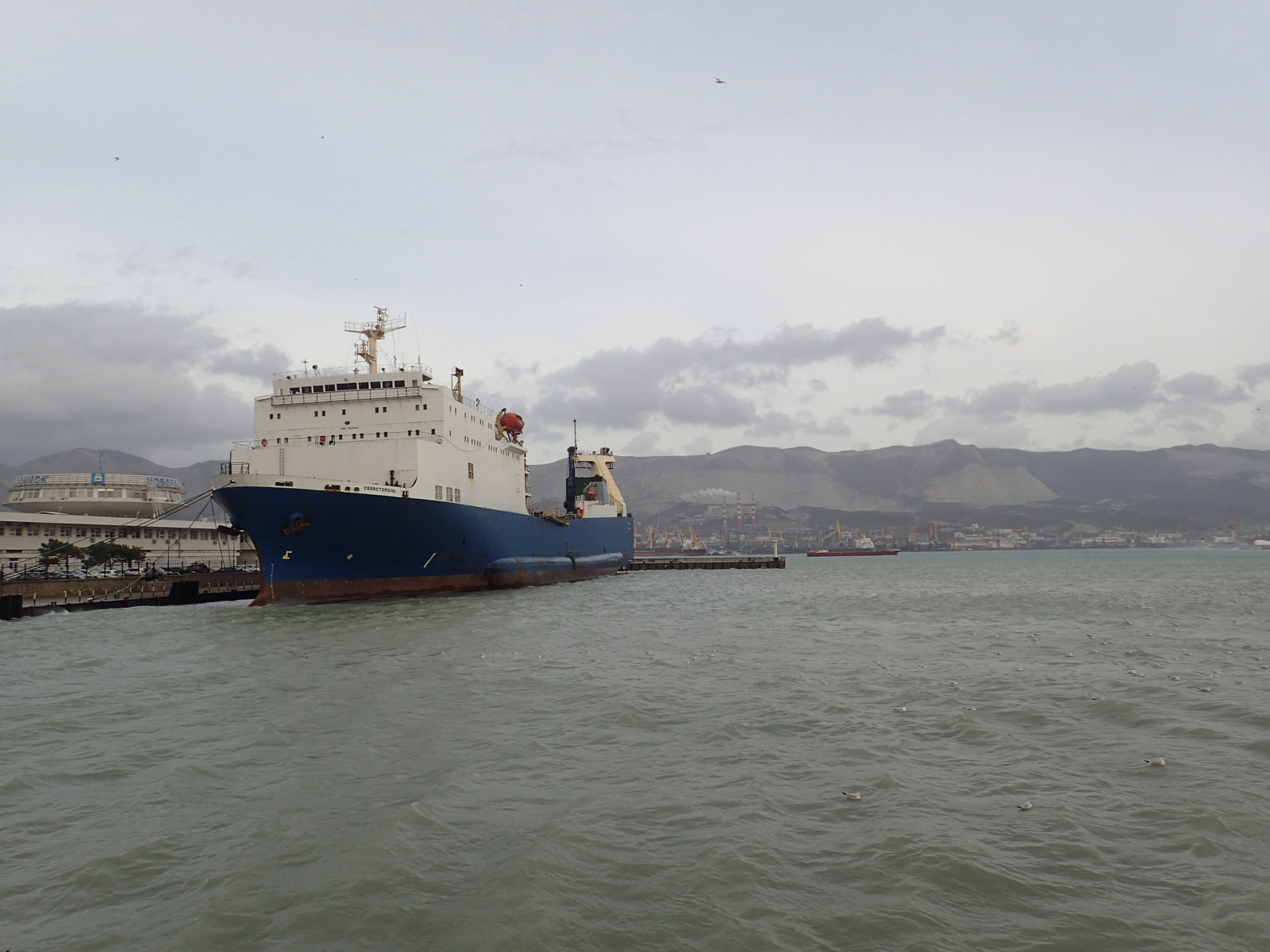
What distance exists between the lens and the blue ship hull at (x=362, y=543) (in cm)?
2803

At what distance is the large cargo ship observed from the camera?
93.2ft

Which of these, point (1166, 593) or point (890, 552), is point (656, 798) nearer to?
point (1166, 593)

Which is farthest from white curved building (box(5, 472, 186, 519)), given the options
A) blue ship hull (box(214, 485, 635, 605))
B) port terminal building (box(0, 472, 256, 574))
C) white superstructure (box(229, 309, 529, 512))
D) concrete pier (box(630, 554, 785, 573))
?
concrete pier (box(630, 554, 785, 573))

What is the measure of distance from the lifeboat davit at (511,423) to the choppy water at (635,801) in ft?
89.5

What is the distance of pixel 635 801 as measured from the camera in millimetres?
7930

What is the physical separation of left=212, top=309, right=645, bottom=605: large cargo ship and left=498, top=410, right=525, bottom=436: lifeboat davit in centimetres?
11

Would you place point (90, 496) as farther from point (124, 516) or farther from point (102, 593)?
point (102, 593)

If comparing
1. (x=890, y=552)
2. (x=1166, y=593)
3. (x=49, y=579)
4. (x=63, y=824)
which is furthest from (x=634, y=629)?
(x=890, y=552)

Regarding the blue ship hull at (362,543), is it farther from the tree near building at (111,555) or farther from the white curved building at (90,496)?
the white curved building at (90,496)

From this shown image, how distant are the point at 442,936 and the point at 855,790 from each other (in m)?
4.67

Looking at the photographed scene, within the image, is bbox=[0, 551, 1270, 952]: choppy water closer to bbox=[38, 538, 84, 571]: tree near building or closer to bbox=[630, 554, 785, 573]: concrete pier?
bbox=[38, 538, 84, 571]: tree near building

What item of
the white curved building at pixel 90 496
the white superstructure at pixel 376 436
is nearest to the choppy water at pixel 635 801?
the white superstructure at pixel 376 436

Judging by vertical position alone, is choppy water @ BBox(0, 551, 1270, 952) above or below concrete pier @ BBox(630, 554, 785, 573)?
above

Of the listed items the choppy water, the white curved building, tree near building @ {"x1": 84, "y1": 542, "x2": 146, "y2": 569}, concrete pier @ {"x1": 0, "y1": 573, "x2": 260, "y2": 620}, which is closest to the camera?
the choppy water
